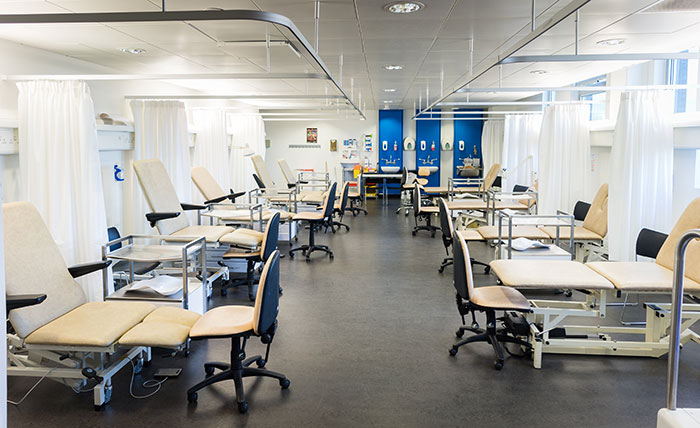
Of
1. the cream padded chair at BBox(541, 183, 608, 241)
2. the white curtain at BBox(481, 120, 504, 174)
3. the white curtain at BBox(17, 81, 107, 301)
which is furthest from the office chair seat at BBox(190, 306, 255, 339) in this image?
the white curtain at BBox(481, 120, 504, 174)

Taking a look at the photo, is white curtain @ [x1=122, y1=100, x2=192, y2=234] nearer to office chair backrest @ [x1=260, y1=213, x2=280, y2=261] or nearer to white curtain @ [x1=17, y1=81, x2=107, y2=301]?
white curtain @ [x1=17, y1=81, x2=107, y2=301]

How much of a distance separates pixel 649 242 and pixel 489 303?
84.9 inches

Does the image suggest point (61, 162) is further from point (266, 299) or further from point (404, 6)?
point (404, 6)

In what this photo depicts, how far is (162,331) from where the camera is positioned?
3.05 m

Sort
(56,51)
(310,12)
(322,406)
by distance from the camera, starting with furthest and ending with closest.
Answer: (56,51)
(310,12)
(322,406)

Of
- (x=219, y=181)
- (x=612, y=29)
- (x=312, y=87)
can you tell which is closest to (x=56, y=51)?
(x=219, y=181)

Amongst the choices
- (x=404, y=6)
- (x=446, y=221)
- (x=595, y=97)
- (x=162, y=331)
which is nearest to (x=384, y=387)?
(x=162, y=331)

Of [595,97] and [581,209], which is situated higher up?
[595,97]

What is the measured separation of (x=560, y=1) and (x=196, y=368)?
3780mm

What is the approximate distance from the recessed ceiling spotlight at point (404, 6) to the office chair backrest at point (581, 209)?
387 cm

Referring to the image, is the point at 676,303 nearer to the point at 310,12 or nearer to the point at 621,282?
the point at 621,282

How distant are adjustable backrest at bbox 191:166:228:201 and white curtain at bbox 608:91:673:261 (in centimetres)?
500

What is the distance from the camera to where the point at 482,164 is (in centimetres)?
1585

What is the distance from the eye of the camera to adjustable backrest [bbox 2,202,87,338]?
3.07 meters
